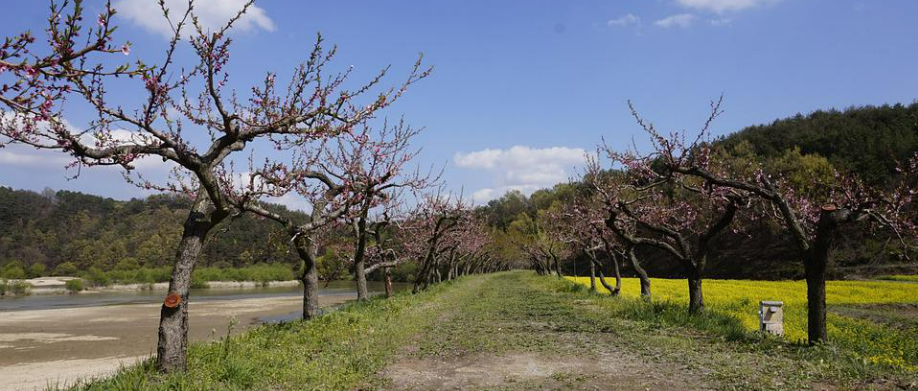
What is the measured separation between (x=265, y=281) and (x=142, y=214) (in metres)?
41.5

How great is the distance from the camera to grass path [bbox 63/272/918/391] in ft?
25.5

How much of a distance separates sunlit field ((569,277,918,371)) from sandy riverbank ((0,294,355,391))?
13107 mm

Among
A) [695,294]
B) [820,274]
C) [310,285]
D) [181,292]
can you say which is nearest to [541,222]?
[695,294]

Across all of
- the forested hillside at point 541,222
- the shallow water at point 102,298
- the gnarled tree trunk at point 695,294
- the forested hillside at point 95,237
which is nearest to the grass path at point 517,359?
the gnarled tree trunk at point 695,294

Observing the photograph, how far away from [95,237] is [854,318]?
471 ft

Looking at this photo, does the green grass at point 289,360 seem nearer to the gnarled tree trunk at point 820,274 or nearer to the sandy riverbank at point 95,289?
the gnarled tree trunk at point 820,274

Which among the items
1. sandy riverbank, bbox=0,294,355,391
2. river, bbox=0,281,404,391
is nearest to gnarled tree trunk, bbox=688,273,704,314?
river, bbox=0,281,404,391

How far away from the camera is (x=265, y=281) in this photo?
10812 cm

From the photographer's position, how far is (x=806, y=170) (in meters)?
48.8

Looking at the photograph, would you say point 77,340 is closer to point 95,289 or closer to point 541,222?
point 541,222

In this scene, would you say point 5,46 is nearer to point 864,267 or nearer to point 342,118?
point 342,118

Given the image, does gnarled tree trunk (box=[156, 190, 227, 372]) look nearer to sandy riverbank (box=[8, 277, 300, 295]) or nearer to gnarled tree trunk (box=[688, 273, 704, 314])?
gnarled tree trunk (box=[688, 273, 704, 314])

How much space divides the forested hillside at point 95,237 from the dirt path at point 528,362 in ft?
313

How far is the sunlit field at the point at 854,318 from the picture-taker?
10.4 meters
